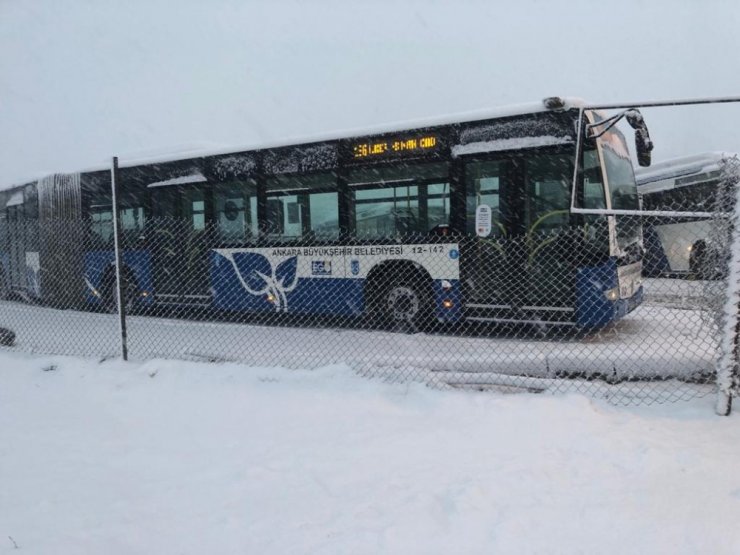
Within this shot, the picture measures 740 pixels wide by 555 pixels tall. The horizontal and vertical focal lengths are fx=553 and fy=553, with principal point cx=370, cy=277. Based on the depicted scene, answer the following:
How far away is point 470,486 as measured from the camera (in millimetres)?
2959

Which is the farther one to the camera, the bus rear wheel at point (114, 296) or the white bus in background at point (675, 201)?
the white bus in background at point (675, 201)

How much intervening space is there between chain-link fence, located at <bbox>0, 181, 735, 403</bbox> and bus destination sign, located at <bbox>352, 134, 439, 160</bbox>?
115 cm

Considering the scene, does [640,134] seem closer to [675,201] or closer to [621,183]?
[621,183]

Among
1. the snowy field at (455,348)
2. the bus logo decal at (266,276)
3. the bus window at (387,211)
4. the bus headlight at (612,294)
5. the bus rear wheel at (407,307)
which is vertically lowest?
the snowy field at (455,348)

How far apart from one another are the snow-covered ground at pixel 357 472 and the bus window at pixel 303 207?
355 centimetres

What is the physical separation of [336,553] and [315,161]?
627 centimetres

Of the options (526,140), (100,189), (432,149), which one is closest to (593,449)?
(526,140)

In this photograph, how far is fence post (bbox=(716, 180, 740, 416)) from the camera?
366 cm

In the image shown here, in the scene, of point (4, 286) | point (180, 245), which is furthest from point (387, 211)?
point (4, 286)

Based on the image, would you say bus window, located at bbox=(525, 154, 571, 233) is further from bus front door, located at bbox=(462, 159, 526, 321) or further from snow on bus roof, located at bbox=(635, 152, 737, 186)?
snow on bus roof, located at bbox=(635, 152, 737, 186)

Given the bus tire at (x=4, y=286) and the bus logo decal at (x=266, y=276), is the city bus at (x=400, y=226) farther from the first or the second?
the bus tire at (x=4, y=286)

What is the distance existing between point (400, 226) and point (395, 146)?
42.6 inches

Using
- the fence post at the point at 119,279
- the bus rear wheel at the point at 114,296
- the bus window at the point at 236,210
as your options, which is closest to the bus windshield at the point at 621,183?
the bus window at the point at 236,210

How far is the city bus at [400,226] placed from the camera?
6.46 meters
